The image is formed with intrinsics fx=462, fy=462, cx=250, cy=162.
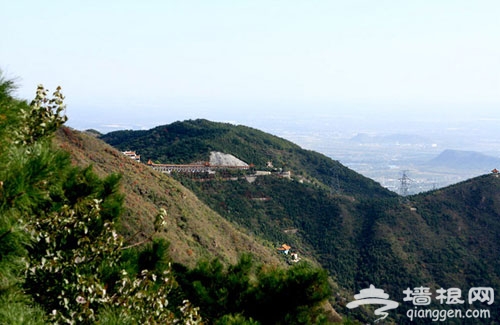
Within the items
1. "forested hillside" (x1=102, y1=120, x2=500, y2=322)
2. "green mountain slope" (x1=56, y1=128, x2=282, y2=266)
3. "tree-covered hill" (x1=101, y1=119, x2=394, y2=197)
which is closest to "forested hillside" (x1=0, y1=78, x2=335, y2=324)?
"green mountain slope" (x1=56, y1=128, x2=282, y2=266)

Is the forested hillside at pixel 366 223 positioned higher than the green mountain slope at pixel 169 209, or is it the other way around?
the green mountain slope at pixel 169 209

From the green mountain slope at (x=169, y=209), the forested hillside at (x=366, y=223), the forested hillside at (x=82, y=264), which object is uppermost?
the forested hillside at (x=82, y=264)

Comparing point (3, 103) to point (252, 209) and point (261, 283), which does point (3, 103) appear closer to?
point (261, 283)

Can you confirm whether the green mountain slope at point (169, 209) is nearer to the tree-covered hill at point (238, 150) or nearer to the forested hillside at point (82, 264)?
the forested hillside at point (82, 264)

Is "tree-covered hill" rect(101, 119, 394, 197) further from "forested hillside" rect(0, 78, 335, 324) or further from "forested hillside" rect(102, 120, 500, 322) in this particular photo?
"forested hillside" rect(0, 78, 335, 324)

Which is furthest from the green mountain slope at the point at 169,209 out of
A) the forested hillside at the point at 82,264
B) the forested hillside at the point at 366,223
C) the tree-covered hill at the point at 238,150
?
the tree-covered hill at the point at 238,150

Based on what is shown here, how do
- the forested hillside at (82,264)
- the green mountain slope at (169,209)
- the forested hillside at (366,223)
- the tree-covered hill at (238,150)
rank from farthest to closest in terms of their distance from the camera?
the tree-covered hill at (238,150) < the forested hillside at (366,223) < the green mountain slope at (169,209) < the forested hillside at (82,264)

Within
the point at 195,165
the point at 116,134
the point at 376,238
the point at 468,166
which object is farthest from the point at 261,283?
the point at 468,166

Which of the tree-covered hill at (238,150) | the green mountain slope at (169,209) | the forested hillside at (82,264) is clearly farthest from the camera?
the tree-covered hill at (238,150)
